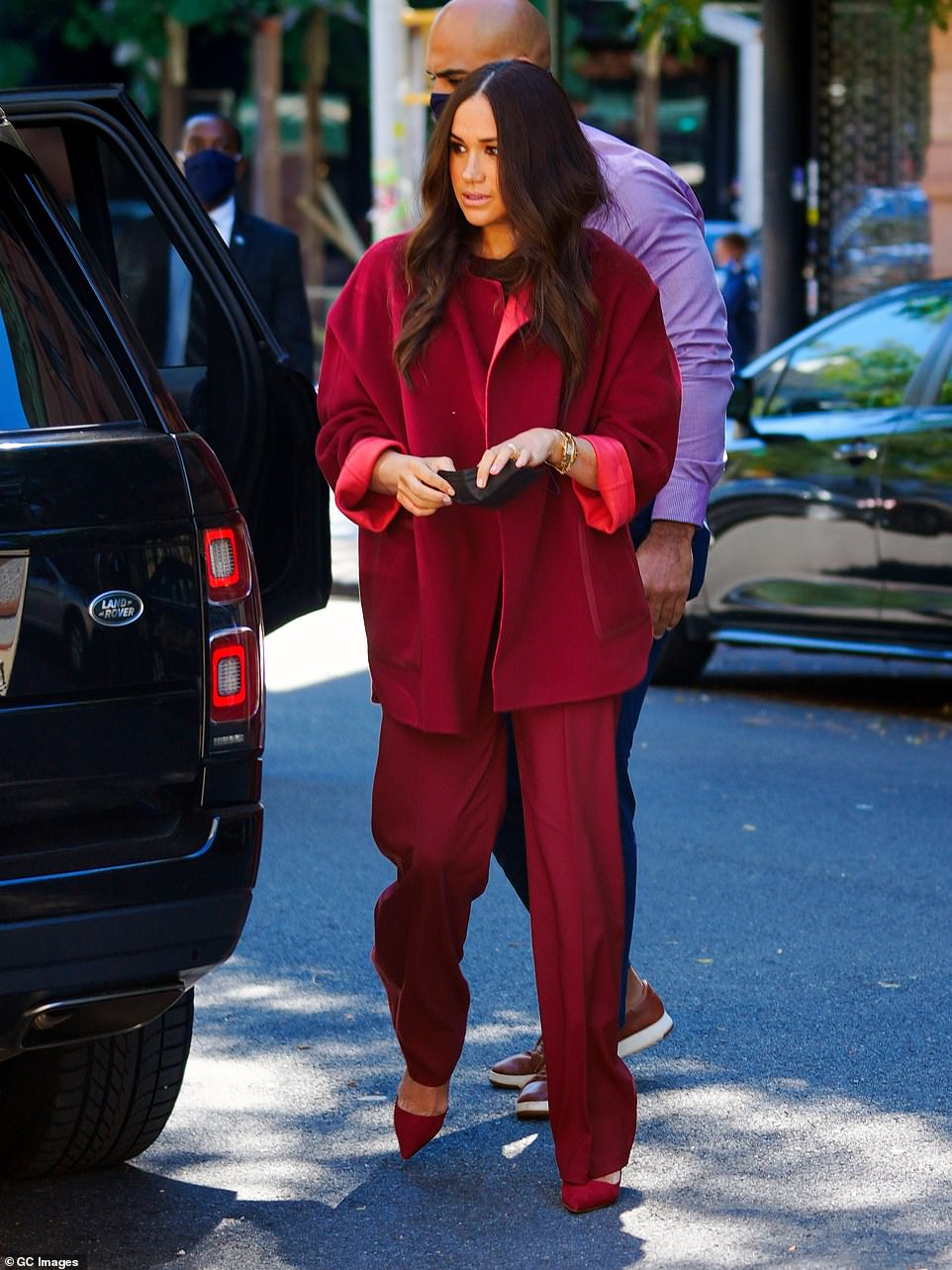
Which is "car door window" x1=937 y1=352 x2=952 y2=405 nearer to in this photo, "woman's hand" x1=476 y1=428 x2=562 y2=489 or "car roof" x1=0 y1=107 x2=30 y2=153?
"woman's hand" x1=476 y1=428 x2=562 y2=489

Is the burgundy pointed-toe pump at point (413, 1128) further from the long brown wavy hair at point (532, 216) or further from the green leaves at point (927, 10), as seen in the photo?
the green leaves at point (927, 10)

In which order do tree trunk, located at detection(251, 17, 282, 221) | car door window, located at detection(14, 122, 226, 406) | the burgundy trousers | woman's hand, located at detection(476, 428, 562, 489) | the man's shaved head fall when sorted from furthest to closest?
tree trunk, located at detection(251, 17, 282, 221) < car door window, located at detection(14, 122, 226, 406) < the man's shaved head < the burgundy trousers < woman's hand, located at detection(476, 428, 562, 489)

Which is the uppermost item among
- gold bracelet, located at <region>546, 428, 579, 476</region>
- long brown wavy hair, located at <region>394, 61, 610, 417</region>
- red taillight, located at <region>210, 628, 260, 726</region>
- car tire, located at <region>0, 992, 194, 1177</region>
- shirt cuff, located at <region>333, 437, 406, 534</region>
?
long brown wavy hair, located at <region>394, 61, 610, 417</region>

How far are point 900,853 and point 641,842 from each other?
0.72 metres

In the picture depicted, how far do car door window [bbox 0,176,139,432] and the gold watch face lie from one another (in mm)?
223

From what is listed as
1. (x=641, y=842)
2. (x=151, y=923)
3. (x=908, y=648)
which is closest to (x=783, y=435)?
(x=908, y=648)

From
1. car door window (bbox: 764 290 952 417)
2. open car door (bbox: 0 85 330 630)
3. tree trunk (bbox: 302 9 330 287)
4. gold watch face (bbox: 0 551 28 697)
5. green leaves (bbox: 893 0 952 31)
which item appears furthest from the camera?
tree trunk (bbox: 302 9 330 287)

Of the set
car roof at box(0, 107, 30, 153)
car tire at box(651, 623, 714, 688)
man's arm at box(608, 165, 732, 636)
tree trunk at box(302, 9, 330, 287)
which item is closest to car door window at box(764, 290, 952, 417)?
car tire at box(651, 623, 714, 688)

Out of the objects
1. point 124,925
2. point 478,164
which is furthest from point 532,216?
point 124,925

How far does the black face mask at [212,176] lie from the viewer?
8469mm

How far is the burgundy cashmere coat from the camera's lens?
12.2 ft

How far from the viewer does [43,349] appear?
346cm

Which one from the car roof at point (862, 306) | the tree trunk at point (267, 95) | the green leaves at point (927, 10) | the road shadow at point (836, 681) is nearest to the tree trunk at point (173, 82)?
the tree trunk at point (267, 95)

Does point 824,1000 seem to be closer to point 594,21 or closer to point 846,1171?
point 846,1171
